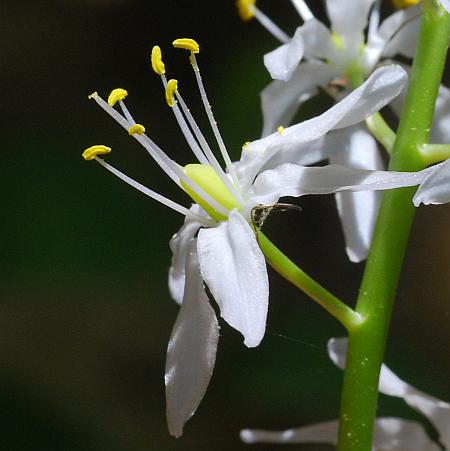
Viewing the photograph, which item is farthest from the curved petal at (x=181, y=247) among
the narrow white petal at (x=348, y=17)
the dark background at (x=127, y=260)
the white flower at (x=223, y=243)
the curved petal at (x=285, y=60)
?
the dark background at (x=127, y=260)

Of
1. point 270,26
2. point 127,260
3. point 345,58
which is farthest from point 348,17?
point 127,260

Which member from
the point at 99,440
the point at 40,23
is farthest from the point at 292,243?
the point at 40,23

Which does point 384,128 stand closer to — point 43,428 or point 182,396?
point 182,396

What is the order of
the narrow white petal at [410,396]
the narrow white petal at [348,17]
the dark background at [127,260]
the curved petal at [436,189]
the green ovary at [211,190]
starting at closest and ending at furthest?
the curved petal at [436,189] → the green ovary at [211,190] → the narrow white petal at [410,396] → the narrow white petal at [348,17] → the dark background at [127,260]

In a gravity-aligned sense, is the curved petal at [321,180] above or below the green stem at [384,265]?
above

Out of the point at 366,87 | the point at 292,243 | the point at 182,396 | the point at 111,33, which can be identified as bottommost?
the point at 292,243

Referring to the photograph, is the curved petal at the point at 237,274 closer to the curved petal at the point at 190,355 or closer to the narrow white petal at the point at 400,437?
the curved petal at the point at 190,355
